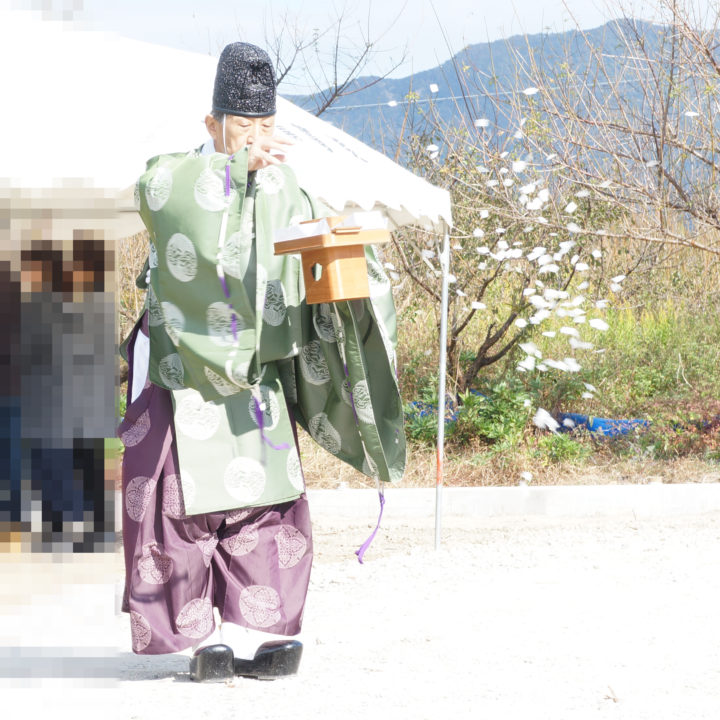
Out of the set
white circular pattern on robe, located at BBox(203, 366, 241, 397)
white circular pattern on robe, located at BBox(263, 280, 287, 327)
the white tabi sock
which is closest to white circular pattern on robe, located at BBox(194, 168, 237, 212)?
white circular pattern on robe, located at BBox(263, 280, 287, 327)

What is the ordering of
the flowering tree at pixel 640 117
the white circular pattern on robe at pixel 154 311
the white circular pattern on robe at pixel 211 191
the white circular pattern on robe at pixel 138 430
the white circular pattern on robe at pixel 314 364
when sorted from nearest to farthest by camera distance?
the white circular pattern on robe at pixel 211 191 < the white circular pattern on robe at pixel 154 311 < the white circular pattern on robe at pixel 138 430 < the white circular pattern on robe at pixel 314 364 < the flowering tree at pixel 640 117

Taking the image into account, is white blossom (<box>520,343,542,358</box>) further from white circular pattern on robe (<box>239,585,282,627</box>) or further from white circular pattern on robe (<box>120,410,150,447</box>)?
white circular pattern on robe (<box>120,410,150,447</box>)

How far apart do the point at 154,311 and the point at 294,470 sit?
1.92 ft

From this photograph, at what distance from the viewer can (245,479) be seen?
2.98m

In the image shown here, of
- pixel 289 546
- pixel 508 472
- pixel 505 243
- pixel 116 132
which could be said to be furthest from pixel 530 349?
pixel 289 546

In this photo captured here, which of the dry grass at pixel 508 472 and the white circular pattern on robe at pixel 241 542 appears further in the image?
the dry grass at pixel 508 472

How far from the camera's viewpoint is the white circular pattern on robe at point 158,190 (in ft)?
9.02

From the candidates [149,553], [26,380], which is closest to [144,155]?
[149,553]

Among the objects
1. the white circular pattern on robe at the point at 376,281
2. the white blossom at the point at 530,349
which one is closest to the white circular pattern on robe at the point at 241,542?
the white circular pattern on robe at the point at 376,281

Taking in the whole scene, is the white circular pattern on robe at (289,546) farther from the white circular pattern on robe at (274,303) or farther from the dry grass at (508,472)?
the dry grass at (508,472)

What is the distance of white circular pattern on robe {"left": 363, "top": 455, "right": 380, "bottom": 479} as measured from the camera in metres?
3.07

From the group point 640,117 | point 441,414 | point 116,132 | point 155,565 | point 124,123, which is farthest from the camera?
point 640,117

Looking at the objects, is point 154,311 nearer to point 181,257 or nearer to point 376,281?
point 181,257

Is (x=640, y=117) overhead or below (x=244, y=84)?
overhead
